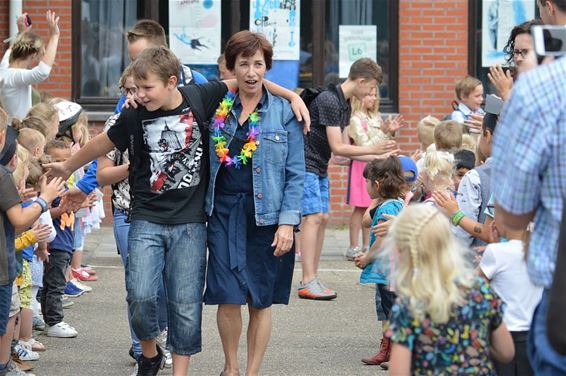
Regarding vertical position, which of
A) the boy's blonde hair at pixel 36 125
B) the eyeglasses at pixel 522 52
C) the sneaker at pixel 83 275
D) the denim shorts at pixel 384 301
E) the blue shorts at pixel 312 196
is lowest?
the sneaker at pixel 83 275

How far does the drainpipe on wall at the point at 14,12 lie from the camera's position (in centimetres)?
1412

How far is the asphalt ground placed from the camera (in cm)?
784

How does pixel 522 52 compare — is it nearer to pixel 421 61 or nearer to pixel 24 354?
pixel 24 354

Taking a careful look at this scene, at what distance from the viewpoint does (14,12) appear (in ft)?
46.5

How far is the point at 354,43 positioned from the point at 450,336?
10.7 metres

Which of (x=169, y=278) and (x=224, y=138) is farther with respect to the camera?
(x=224, y=138)

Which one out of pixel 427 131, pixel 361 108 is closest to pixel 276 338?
pixel 427 131

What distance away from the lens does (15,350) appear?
7.86 metres

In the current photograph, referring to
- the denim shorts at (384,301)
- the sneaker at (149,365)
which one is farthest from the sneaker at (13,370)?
the denim shorts at (384,301)

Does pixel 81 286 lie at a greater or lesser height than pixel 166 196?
lesser

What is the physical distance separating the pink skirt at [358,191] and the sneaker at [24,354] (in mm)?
5314

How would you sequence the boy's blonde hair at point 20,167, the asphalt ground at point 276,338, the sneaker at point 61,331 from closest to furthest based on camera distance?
1. the boy's blonde hair at point 20,167
2. the asphalt ground at point 276,338
3. the sneaker at point 61,331

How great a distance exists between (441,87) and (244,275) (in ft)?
27.4

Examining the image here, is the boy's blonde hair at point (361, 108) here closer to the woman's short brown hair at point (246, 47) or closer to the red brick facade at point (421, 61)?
the red brick facade at point (421, 61)
